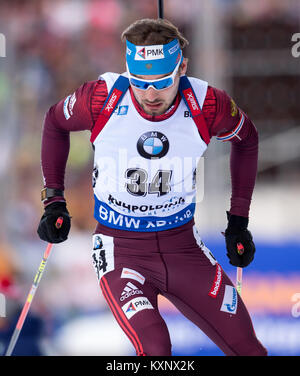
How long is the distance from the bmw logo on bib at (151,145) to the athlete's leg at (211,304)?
454mm

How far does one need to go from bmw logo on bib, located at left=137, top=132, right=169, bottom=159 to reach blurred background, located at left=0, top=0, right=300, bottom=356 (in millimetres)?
2434

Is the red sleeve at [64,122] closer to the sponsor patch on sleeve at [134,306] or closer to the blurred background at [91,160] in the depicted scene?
the sponsor patch on sleeve at [134,306]

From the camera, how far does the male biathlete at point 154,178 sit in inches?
115

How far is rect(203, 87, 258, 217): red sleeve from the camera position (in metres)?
3.08

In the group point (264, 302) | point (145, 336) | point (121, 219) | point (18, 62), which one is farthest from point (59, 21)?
point (145, 336)

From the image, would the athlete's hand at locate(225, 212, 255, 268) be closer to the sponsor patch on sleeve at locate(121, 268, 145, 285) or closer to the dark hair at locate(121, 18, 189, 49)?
the sponsor patch on sleeve at locate(121, 268, 145, 285)

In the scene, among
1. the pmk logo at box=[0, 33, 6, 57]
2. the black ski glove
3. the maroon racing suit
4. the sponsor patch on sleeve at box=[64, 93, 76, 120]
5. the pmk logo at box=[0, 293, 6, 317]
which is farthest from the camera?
the pmk logo at box=[0, 33, 6, 57]

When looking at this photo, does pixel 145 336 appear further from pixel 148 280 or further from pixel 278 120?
pixel 278 120

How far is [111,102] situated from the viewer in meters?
2.98

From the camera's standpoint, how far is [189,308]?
3070 mm

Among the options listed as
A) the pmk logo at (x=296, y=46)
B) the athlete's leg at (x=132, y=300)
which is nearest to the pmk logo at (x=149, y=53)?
the athlete's leg at (x=132, y=300)

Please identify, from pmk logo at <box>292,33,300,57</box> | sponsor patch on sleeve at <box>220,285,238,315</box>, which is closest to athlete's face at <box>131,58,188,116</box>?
sponsor patch on sleeve at <box>220,285,238,315</box>

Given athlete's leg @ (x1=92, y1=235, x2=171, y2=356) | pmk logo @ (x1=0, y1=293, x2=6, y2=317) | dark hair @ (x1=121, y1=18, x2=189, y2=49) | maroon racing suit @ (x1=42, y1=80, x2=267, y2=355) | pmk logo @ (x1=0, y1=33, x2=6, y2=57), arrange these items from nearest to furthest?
athlete's leg @ (x1=92, y1=235, x2=171, y2=356), dark hair @ (x1=121, y1=18, x2=189, y2=49), maroon racing suit @ (x1=42, y1=80, x2=267, y2=355), pmk logo @ (x1=0, y1=293, x2=6, y2=317), pmk logo @ (x1=0, y1=33, x2=6, y2=57)

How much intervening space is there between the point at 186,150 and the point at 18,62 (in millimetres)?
3469
